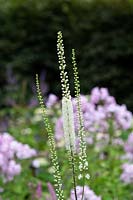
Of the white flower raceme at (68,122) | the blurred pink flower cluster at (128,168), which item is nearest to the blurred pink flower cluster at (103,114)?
the blurred pink flower cluster at (128,168)

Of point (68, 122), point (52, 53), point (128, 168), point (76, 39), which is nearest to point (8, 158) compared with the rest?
point (128, 168)

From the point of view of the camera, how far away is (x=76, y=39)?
372 inches

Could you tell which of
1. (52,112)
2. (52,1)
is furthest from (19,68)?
(52,112)

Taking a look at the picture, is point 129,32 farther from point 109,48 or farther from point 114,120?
point 114,120

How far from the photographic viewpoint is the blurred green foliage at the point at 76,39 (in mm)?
8883

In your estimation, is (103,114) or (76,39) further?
(76,39)

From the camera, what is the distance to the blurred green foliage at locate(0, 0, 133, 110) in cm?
888

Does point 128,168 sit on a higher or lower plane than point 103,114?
lower

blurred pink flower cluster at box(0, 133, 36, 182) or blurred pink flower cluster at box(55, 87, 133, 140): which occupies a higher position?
blurred pink flower cluster at box(55, 87, 133, 140)

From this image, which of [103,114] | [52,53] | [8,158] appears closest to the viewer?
[8,158]

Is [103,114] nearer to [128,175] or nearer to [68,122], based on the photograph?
[128,175]

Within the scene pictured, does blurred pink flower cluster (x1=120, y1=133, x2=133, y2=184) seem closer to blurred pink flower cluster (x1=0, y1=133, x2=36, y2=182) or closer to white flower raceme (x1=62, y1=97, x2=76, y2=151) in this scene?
blurred pink flower cluster (x1=0, y1=133, x2=36, y2=182)

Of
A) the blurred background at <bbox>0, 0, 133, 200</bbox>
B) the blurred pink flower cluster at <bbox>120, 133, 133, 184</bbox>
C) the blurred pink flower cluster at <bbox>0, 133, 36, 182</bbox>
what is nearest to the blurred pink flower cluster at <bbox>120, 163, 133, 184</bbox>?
the blurred pink flower cluster at <bbox>120, 133, 133, 184</bbox>

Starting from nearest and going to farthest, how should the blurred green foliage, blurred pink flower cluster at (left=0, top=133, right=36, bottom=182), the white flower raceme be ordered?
the white flower raceme, blurred pink flower cluster at (left=0, top=133, right=36, bottom=182), the blurred green foliage
